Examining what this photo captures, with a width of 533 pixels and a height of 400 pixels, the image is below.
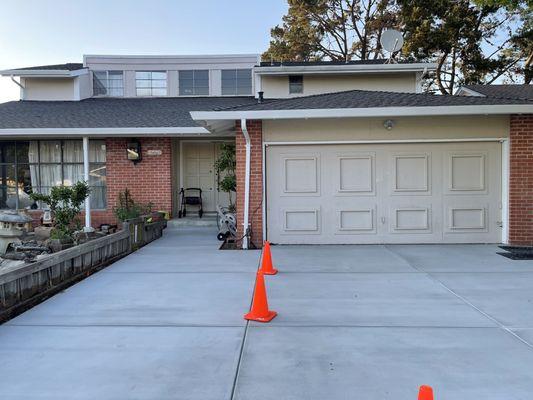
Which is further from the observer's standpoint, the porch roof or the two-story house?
the porch roof

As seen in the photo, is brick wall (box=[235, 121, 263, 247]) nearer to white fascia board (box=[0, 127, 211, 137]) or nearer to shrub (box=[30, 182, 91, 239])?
white fascia board (box=[0, 127, 211, 137])

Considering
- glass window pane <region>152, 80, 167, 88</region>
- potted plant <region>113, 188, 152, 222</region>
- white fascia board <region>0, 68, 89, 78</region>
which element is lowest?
potted plant <region>113, 188, 152, 222</region>

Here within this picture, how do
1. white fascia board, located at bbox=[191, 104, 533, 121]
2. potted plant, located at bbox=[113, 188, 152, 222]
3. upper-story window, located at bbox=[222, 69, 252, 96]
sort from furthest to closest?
upper-story window, located at bbox=[222, 69, 252, 96], potted plant, located at bbox=[113, 188, 152, 222], white fascia board, located at bbox=[191, 104, 533, 121]

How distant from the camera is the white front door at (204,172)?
44.1 ft

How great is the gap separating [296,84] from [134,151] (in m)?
6.05

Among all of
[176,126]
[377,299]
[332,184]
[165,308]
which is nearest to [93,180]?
[176,126]

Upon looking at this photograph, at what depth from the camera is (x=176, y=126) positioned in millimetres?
11297

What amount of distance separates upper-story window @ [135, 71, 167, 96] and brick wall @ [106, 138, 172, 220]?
4.07m

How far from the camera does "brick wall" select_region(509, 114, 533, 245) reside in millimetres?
9031

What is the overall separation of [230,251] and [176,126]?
401 centimetres

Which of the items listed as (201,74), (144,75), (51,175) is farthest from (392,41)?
(51,175)

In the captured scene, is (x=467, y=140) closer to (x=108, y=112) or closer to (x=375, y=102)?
(x=375, y=102)

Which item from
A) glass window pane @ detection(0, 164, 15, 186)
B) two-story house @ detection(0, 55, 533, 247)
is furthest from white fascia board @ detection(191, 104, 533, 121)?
glass window pane @ detection(0, 164, 15, 186)

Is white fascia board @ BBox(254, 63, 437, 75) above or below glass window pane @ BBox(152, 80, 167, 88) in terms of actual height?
above
